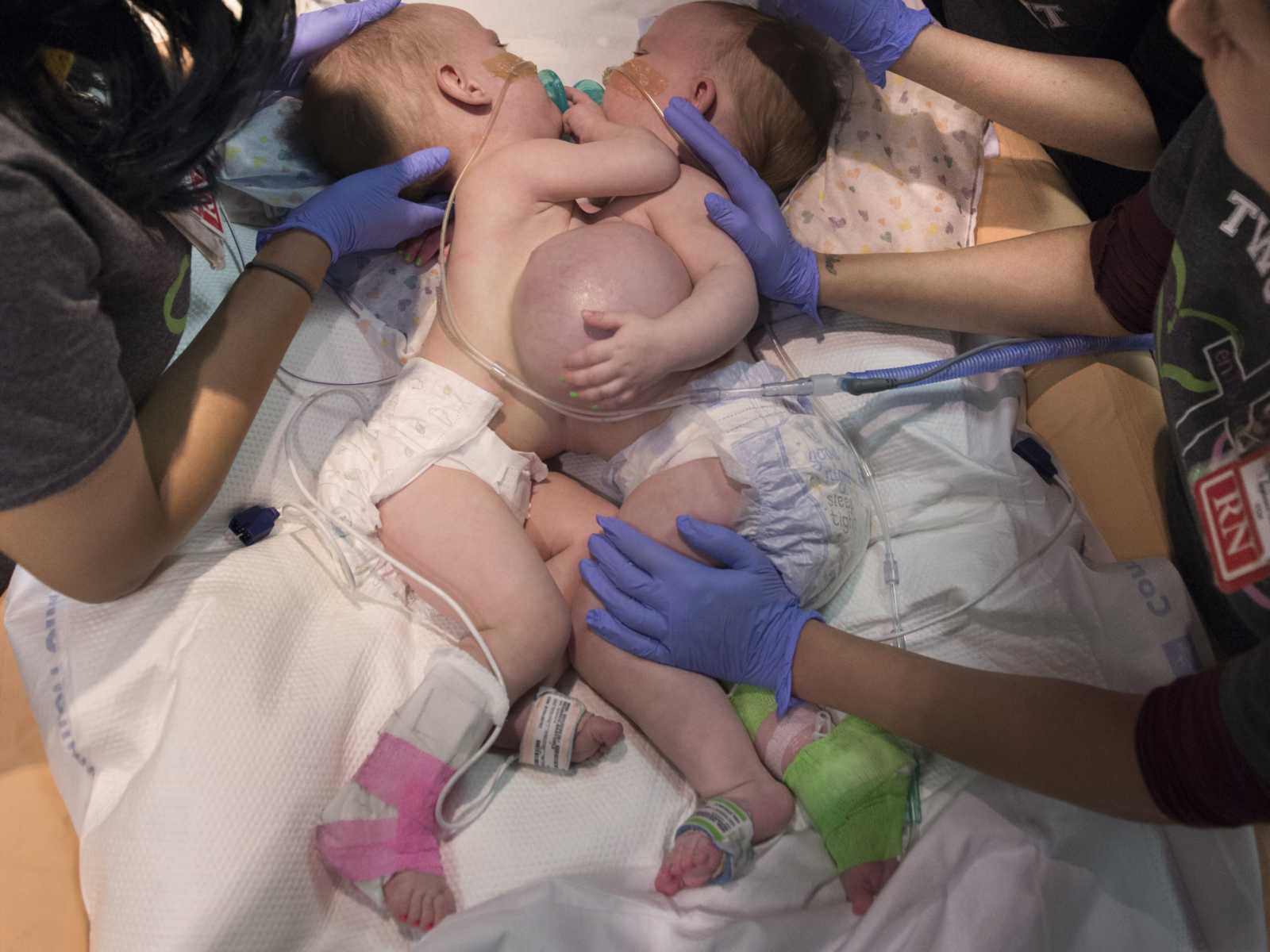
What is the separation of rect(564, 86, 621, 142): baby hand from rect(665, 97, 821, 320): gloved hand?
0.12m

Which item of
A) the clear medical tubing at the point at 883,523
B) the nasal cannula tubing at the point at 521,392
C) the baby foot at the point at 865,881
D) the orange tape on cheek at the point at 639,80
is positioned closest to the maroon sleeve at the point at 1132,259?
the nasal cannula tubing at the point at 521,392

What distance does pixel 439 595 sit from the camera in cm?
129

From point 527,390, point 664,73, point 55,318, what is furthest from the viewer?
point 664,73

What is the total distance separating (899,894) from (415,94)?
145 centimetres

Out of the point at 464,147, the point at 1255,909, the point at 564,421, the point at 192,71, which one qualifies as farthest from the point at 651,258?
the point at 1255,909

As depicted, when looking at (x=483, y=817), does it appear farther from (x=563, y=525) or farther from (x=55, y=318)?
(x=55, y=318)

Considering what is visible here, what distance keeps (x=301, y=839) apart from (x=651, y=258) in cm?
97

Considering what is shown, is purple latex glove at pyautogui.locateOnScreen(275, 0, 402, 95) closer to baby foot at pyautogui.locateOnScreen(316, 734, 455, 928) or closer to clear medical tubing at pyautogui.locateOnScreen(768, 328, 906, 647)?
clear medical tubing at pyautogui.locateOnScreen(768, 328, 906, 647)

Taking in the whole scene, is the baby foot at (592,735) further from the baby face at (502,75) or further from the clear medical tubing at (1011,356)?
the baby face at (502,75)

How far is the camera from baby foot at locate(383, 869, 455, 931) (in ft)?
3.62

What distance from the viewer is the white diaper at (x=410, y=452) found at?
4.41ft

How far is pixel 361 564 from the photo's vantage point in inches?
53.5

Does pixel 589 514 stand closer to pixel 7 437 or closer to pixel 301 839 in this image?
pixel 301 839

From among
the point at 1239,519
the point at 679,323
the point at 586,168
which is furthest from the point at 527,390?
the point at 1239,519
